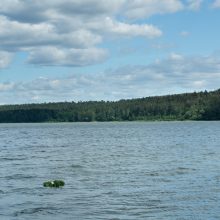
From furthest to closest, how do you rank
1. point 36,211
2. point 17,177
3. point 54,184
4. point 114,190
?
1. point 17,177
2. point 54,184
3. point 114,190
4. point 36,211

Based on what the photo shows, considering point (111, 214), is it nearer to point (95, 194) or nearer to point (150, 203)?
point (150, 203)

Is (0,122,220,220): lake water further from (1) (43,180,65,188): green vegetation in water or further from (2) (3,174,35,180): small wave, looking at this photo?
(1) (43,180,65,188): green vegetation in water

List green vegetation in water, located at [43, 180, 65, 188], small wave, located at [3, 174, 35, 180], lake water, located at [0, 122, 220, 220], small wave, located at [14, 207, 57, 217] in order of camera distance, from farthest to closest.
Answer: small wave, located at [3, 174, 35, 180] → green vegetation in water, located at [43, 180, 65, 188] → small wave, located at [14, 207, 57, 217] → lake water, located at [0, 122, 220, 220]

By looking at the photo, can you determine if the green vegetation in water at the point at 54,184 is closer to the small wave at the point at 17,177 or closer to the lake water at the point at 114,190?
the lake water at the point at 114,190

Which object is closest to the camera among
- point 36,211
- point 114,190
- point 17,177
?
point 36,211

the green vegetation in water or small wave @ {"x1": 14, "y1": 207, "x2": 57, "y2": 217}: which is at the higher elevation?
the green vegetation in water

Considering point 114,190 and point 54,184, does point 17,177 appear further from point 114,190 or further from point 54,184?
point 114,190

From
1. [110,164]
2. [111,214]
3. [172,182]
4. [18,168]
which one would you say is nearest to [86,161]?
[110,164]

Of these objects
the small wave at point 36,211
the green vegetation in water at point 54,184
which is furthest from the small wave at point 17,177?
the small wave at point 36,211

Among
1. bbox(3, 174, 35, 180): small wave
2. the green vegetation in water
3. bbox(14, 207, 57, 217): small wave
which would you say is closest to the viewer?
bbox(14, 207, 57, 217): small wave

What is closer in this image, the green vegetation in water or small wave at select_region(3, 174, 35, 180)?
the green vegetation in water

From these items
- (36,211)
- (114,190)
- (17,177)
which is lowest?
(36,211)

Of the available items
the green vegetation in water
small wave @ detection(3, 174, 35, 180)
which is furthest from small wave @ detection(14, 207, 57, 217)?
small wave @ detection(3, 174, 35, 180)

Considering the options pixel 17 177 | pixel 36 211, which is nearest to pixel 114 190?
pixel 36 211
